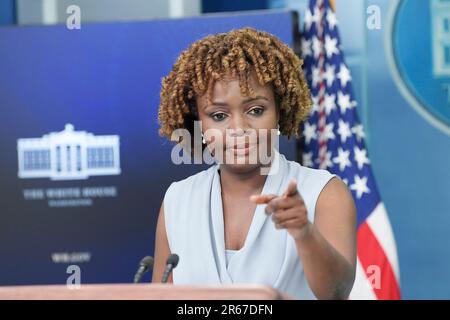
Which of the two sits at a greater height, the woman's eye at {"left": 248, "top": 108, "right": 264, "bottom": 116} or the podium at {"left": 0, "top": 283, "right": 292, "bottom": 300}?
the woman's eye at {"left": 248, "top": 108, "right": 264, "bottom": 116}

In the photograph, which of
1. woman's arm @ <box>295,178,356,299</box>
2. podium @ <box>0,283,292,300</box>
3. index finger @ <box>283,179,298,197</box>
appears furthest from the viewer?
woman's arm @ <box>295,178,356,299</box>

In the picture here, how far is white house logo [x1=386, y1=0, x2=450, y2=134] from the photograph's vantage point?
4.26m

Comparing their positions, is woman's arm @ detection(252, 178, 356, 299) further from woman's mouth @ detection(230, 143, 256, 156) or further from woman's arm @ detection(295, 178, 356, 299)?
woman's mouth @ detection(230, 143, 256, 156)

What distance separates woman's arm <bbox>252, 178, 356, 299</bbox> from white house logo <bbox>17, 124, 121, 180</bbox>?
Result: 2.24 m

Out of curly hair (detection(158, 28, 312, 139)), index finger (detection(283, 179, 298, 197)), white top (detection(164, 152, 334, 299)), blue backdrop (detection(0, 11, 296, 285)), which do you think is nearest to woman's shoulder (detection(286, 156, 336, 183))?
white top (detection(164, 152, 334, 299))

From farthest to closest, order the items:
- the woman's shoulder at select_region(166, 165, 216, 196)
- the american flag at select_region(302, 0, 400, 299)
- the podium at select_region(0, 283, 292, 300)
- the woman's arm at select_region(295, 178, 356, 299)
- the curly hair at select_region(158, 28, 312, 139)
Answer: the american flag at select_region(302, 0, 400, 299)
the woman's shoulder at select_region(166, 165, 216, 196)
the curly hair at select_region(158, 28, 312, 139)
the woman's arm at select_region(295, 178, 356, 299)
the podium at select_region(0, 283, 292, 300)

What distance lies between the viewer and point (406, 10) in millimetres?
4324

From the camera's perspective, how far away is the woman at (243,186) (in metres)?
2.04

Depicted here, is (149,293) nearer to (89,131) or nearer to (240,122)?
(240,122)

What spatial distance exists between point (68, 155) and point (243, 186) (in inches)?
84.6

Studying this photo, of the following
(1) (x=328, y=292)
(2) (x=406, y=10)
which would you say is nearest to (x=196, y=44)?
(1) (x=328, y=292)

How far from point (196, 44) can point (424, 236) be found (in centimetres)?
245

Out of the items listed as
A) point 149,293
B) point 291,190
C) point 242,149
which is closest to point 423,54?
point 242,149

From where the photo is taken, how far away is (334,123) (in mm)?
4207
